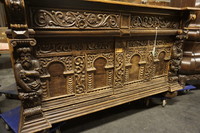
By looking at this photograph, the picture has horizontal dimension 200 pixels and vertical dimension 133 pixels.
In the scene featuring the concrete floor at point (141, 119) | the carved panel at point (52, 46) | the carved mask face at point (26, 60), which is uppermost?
the carved panel at point (52, 46)

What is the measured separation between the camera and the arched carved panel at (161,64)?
1590 millimetres

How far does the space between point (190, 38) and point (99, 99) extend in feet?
5.78

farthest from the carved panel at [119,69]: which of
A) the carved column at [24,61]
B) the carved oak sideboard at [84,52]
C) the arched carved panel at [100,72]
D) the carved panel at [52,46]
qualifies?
the carved column at [24,61]

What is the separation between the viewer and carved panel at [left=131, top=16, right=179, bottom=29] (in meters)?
1.24

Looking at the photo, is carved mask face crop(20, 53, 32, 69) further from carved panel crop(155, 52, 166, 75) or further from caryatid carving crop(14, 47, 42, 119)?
carved panel crop(155, 52, 166, 75)

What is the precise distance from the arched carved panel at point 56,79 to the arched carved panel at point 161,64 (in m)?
1.17

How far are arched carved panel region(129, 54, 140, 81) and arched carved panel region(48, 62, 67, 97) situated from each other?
2.41 ft

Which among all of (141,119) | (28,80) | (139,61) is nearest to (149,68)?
(139,61)

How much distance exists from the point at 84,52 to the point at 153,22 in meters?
0.82

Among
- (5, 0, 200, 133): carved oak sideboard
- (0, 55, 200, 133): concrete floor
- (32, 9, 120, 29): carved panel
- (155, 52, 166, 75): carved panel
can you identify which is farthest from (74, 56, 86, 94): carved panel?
(155, 52, 166, 75): carved panel

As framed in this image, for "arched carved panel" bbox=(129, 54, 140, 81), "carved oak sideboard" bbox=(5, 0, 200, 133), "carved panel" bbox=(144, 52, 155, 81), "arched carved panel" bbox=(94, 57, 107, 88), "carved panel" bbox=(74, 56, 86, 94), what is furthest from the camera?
"carved panel" bbox=(144, 52, 155, 81)

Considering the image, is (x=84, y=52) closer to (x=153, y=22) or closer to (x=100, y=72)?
(x=100, y=72)

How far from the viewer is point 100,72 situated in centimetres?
124

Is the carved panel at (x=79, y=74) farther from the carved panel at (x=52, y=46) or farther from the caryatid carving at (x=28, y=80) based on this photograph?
the caryatid carving at (x=28, y=80)
